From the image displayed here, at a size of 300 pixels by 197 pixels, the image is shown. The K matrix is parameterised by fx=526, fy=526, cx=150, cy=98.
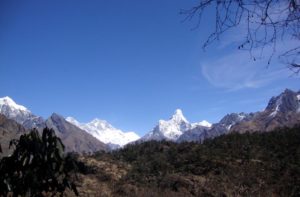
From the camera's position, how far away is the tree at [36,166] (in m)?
4.18

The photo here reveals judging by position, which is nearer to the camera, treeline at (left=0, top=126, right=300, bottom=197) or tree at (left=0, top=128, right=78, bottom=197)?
tree at (left=0, top=128, right=78, bottom=197)

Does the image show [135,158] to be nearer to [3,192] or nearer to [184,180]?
[184,180]

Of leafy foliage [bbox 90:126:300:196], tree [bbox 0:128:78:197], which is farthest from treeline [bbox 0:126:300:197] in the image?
tree [bbox 0:128:78:197]

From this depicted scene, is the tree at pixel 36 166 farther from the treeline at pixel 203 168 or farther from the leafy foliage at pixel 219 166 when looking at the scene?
the leafy foliage at pixel 219 166

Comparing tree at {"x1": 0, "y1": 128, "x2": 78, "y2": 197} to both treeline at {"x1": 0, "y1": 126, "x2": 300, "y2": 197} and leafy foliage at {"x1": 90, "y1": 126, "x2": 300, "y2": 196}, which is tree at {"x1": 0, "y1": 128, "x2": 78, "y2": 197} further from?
leafy foliage at {"x1": 90, "y1": 126, "x2": 300, "y2": 196}

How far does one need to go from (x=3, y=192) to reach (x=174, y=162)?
2455 cm

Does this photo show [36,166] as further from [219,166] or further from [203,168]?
[219,166]

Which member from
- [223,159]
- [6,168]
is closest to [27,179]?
[6,168]

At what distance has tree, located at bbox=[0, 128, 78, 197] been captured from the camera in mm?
4180

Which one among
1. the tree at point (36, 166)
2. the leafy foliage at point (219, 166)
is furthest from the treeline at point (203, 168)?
the tree at point (36, 166)

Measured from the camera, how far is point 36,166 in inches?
166

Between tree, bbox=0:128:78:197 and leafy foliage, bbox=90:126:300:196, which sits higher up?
leafy foliage, bbox=90:126:300:196

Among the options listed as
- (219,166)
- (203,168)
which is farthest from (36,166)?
(219,166)

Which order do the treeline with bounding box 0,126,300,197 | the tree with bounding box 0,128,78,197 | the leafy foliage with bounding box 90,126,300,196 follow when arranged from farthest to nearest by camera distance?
the leafy foliage with bounding box 90,126,300,196 → the treeline with bounding box 0,126,300,197 → the tree with bounding box 0,128,78,197
